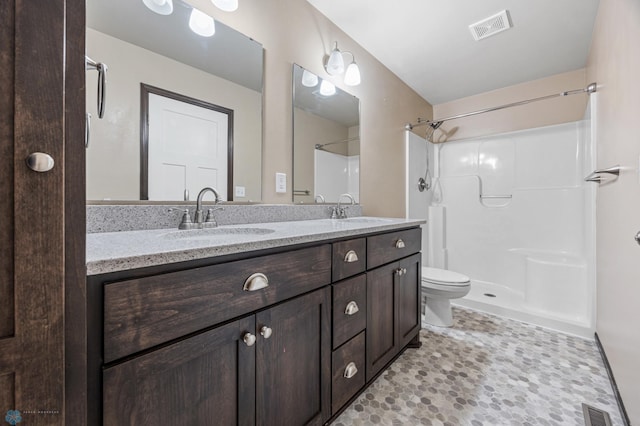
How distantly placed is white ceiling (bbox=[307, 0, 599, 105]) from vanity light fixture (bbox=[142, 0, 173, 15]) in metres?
0.94

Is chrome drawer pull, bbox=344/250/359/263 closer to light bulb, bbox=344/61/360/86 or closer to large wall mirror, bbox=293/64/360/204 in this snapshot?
large wall mirror, bbox=293/64/360/204

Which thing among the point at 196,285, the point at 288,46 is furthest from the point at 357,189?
the point at 196,285

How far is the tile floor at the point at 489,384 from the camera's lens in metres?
1.22

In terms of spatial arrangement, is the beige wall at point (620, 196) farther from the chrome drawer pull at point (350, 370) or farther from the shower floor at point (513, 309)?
the chrome drawer pull at point (350, 370)

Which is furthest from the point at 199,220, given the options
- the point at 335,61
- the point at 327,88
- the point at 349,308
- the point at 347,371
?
the point at 335,61

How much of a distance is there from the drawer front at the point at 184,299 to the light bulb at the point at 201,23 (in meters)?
1.14

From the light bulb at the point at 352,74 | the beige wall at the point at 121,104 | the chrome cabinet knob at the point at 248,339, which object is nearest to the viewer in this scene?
the chrome cabinet knob at the point at 248,339

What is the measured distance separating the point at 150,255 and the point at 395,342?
136 centimetres

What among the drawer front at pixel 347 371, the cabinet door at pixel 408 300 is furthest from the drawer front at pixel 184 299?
the cabinet door at pixel 408 300

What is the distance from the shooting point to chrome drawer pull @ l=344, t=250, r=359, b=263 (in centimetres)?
112

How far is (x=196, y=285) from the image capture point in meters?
0.65

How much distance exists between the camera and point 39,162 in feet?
1.33

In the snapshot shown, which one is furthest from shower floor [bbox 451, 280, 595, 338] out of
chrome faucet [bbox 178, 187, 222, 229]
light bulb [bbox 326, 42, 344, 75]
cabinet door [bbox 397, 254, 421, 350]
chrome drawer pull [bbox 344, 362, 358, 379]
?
chrome faucet [bbox 178, 187, 222, 229]

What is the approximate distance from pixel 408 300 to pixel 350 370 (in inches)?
24.7
